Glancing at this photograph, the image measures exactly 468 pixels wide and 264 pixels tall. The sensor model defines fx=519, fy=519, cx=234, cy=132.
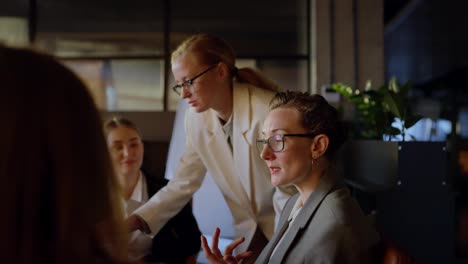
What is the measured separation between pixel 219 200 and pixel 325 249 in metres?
1.36

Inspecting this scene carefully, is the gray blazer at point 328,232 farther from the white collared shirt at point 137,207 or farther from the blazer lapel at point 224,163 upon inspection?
the white collared shirt at point 137,207

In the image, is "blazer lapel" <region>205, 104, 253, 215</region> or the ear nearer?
the ear

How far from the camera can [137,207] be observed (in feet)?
6.63

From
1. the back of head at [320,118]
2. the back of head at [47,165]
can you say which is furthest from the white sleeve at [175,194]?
the back of head at [47,165]

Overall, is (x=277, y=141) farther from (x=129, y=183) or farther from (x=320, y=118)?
(x=129, y=183)

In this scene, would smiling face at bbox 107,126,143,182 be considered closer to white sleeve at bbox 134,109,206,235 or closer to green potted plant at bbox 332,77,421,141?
white sleeve at bbox 134,109,206,235

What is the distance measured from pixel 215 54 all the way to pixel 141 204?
652 millimetres

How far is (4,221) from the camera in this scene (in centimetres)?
56

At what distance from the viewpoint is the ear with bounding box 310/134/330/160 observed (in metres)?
1.36

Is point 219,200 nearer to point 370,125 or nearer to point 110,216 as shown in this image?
point 370,125

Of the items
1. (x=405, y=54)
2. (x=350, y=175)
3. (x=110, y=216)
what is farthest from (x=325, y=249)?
(x=405, y=54)

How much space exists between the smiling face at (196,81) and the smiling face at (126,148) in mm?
351

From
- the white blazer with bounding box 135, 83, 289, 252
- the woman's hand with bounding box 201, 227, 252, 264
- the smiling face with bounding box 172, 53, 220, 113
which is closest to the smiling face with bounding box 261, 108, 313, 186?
the woman's hand with bounding box 201, 227, 252, 264

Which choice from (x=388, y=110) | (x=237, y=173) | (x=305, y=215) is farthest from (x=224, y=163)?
(x=388, y=110)
